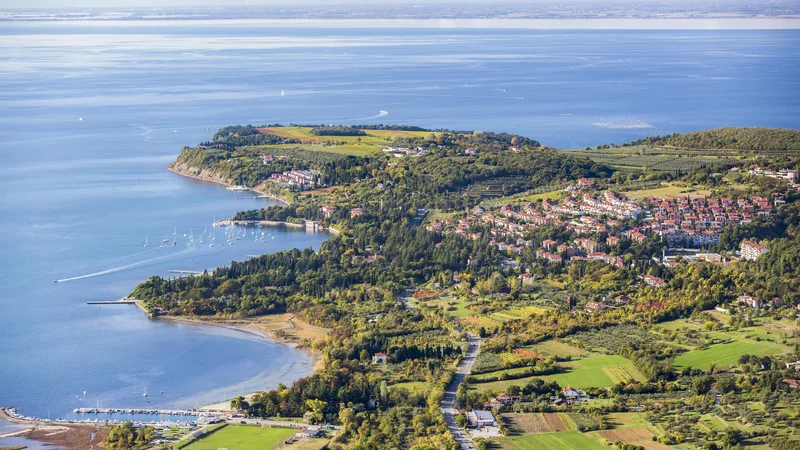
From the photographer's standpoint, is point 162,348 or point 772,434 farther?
point 162,348

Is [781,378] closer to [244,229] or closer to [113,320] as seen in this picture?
[113,320]

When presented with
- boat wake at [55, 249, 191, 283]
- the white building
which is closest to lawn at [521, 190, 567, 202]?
boat wake at [55, 249, 191, 283]

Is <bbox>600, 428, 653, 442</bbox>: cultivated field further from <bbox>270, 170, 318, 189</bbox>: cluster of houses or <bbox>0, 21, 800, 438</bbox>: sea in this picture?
<bbox>270, 170, 318, 189</bbox>: cluster of houses

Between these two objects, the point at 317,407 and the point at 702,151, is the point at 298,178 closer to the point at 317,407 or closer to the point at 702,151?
the point at 702,151

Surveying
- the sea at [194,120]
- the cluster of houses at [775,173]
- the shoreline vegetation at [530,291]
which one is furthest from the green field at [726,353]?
the cluster of houses at [775,173]

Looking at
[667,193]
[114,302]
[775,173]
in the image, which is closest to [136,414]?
[114,302]

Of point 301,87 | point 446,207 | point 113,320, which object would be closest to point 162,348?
point 113,320
